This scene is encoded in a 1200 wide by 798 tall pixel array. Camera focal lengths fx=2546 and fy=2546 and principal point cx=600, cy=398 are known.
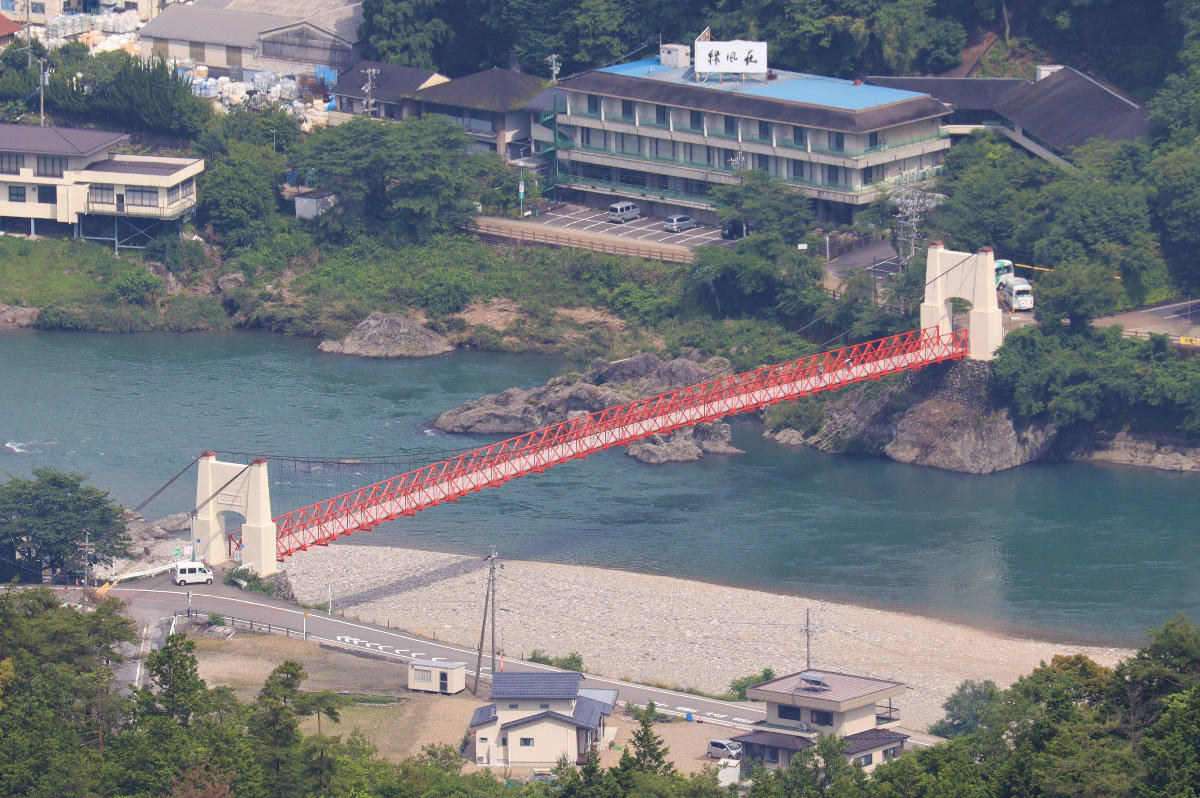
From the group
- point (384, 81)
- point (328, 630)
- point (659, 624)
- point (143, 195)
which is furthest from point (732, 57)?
point (328, 630)

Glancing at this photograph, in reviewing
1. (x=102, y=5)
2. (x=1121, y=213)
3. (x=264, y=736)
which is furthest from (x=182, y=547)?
(x=102, y=5)

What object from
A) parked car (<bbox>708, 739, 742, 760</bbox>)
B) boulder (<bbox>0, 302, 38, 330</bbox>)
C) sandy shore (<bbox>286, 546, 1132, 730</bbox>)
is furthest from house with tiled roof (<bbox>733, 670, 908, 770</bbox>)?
boulder (<bbox>0, 302, 38, 330</bbox>)

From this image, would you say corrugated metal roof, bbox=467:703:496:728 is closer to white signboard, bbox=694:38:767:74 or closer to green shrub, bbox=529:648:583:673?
green shrub, bbox=529:648:583:673

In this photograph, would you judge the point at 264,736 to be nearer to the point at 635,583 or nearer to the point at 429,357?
the point at 635,583

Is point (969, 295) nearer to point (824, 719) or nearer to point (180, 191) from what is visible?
point (824, 719)

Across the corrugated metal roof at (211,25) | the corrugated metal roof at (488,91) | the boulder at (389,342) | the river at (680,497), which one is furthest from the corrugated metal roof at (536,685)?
the corrugated metal roof at (211,25)
